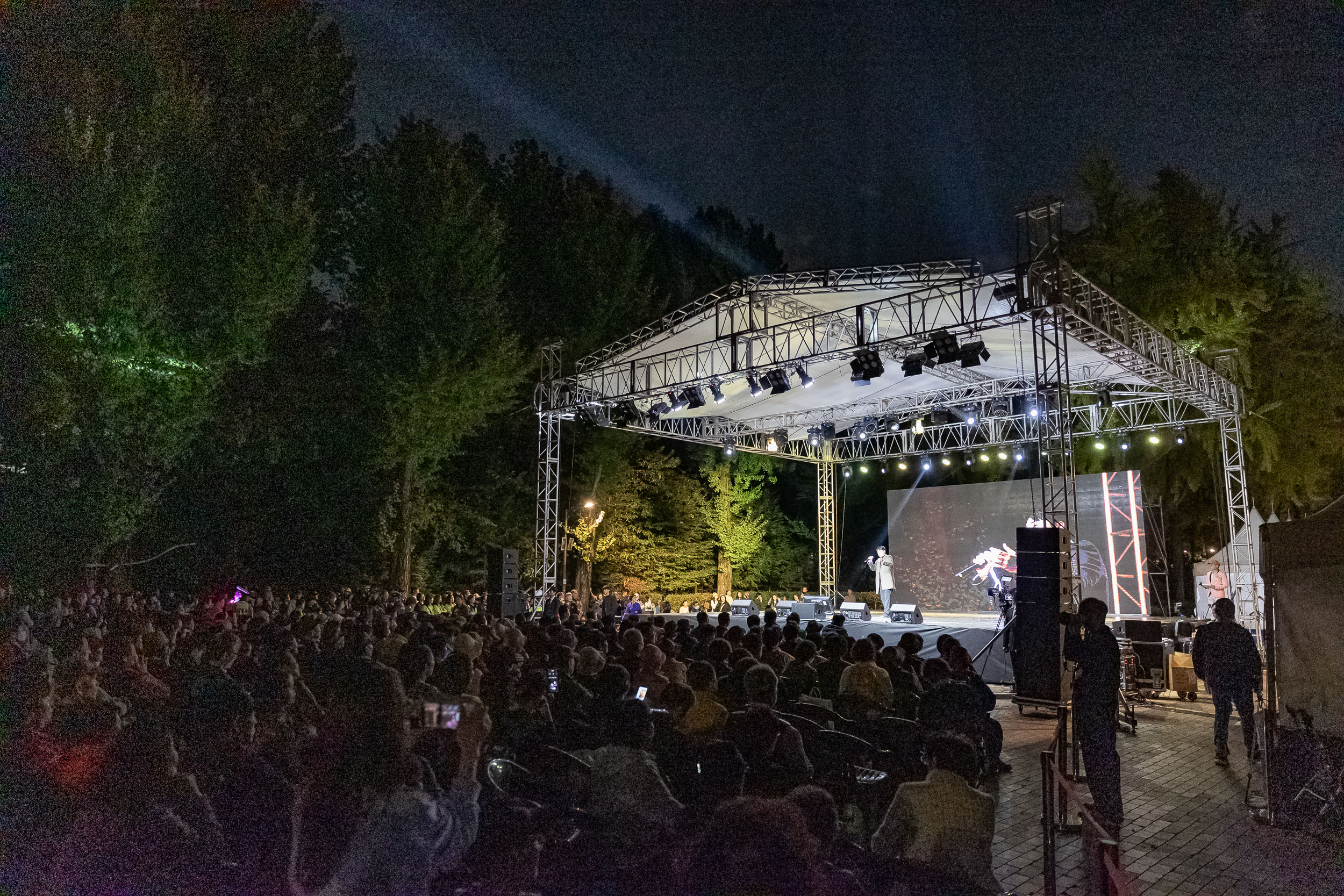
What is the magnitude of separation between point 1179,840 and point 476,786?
4.77m

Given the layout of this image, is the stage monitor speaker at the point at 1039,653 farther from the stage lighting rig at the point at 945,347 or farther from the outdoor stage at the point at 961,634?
the stage lighting rig at the point at 945,347

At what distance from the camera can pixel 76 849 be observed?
3490 millimetres

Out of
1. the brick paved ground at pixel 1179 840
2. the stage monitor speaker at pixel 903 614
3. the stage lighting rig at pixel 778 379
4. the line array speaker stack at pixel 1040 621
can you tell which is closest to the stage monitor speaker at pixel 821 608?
the stage monitor speaker at pixel 903 614

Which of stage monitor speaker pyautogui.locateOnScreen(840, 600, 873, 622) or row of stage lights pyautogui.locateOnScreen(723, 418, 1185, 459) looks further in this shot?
row of stage lights pyautogui.locateOnScreen(723, 418, 1185, 459)

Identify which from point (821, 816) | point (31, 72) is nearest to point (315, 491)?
point (31, 72)

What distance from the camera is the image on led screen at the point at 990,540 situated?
16.5 metres

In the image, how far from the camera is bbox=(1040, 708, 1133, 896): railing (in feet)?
7.09

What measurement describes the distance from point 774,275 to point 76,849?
35.7 ft

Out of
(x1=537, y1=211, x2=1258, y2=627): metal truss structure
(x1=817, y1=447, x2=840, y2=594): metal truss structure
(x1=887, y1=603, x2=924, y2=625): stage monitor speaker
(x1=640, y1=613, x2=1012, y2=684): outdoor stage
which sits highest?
(x1=537, y1=211, x2=1258, y2=627): metal truss structure

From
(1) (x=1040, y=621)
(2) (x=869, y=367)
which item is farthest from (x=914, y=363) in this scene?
(1) (x=1040, y=621)

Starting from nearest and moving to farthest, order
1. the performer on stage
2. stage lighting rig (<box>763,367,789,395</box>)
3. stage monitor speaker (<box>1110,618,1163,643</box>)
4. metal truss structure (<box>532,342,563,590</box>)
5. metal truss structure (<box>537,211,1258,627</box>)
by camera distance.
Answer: metal truss structure (<box>537,211,1258,627</box>) < stage monitor speaker (<box>1110,618,1163,643</box>) < stage lighting rig (<box>763,367,789,395</box>) < metal truss structure (<box>532,342,563,590</box>) < the performer on stage

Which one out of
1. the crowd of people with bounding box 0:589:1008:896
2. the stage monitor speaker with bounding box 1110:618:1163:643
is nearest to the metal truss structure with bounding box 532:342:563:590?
the stage monitor speaker with bounding box 1110:618:1163:643

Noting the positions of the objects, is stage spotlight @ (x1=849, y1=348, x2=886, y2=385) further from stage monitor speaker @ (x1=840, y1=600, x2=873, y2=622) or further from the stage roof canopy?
stage monitor speaker @ (x1=840, y1=600, x2=873, y2=622)

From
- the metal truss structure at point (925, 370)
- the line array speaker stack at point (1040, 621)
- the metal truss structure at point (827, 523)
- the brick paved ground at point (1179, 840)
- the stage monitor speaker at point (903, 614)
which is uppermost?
the metal truss structure at point (925, 370)
